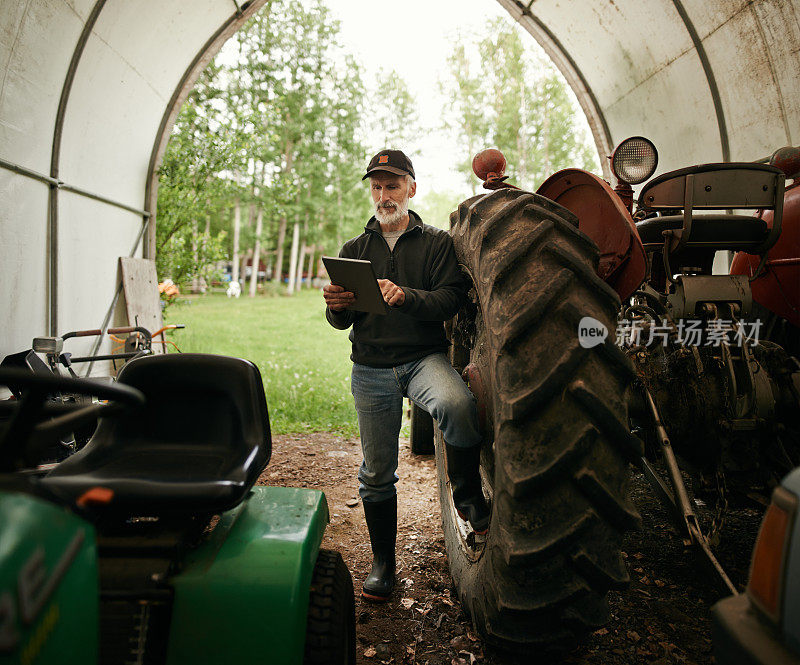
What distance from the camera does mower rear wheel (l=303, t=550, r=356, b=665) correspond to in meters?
1.46

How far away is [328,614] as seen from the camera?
1.49m

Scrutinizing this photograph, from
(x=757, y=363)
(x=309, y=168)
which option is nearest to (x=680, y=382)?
(x=757, y=363)

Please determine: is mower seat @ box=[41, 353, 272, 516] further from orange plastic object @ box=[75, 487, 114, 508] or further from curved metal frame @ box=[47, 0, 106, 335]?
curved metal frame @ box=[47, 0, 106, 335]

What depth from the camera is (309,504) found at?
65.6 inches

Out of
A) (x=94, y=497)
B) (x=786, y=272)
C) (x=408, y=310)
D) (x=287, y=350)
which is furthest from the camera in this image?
(x=287, y=350)

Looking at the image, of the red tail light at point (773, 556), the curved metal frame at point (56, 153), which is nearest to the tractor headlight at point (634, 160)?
the red tail light at point (773, 556)

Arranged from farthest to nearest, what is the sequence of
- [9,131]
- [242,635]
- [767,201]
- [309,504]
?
[9,131]
[767,201]
[309,504]
[242,635]

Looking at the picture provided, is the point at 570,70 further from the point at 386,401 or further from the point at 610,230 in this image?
the point at 386,401

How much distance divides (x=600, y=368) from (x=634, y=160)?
1.38 meters

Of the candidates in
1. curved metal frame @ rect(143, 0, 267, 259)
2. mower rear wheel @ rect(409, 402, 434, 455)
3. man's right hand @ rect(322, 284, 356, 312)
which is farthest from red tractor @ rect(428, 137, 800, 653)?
curved metal frame @ rect(143, 0, 267, 259)

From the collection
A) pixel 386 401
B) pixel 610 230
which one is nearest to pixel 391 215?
pixel 386 401

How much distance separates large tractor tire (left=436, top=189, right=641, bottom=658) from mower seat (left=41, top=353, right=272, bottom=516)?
764mm

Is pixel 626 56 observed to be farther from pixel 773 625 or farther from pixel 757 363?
pixel 773 625

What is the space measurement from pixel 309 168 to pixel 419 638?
2254 cm
